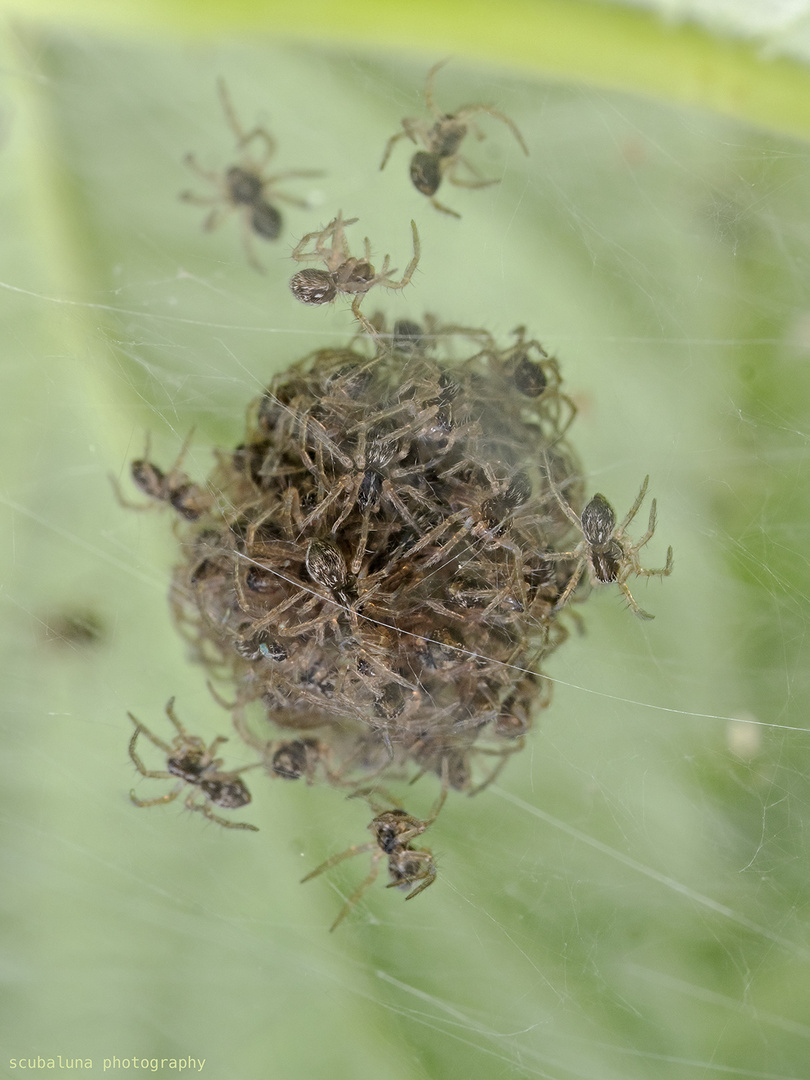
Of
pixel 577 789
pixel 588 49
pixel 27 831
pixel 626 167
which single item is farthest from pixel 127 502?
pixel 588 49

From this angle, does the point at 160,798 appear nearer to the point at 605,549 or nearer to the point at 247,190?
the point at 605,549

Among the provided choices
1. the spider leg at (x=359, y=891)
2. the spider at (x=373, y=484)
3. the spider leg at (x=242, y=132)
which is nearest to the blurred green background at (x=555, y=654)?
the spider leg at (x=359, y=891)

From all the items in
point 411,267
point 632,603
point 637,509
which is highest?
point 411,267

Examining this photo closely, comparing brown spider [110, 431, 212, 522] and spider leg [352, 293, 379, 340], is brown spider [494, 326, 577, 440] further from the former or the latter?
brown spider [110, 431, 212, 522]

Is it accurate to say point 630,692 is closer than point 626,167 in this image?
Yes

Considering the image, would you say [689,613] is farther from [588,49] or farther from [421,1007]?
[588,49]

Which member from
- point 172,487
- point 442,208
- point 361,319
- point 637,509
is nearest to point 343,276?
point 361,319
